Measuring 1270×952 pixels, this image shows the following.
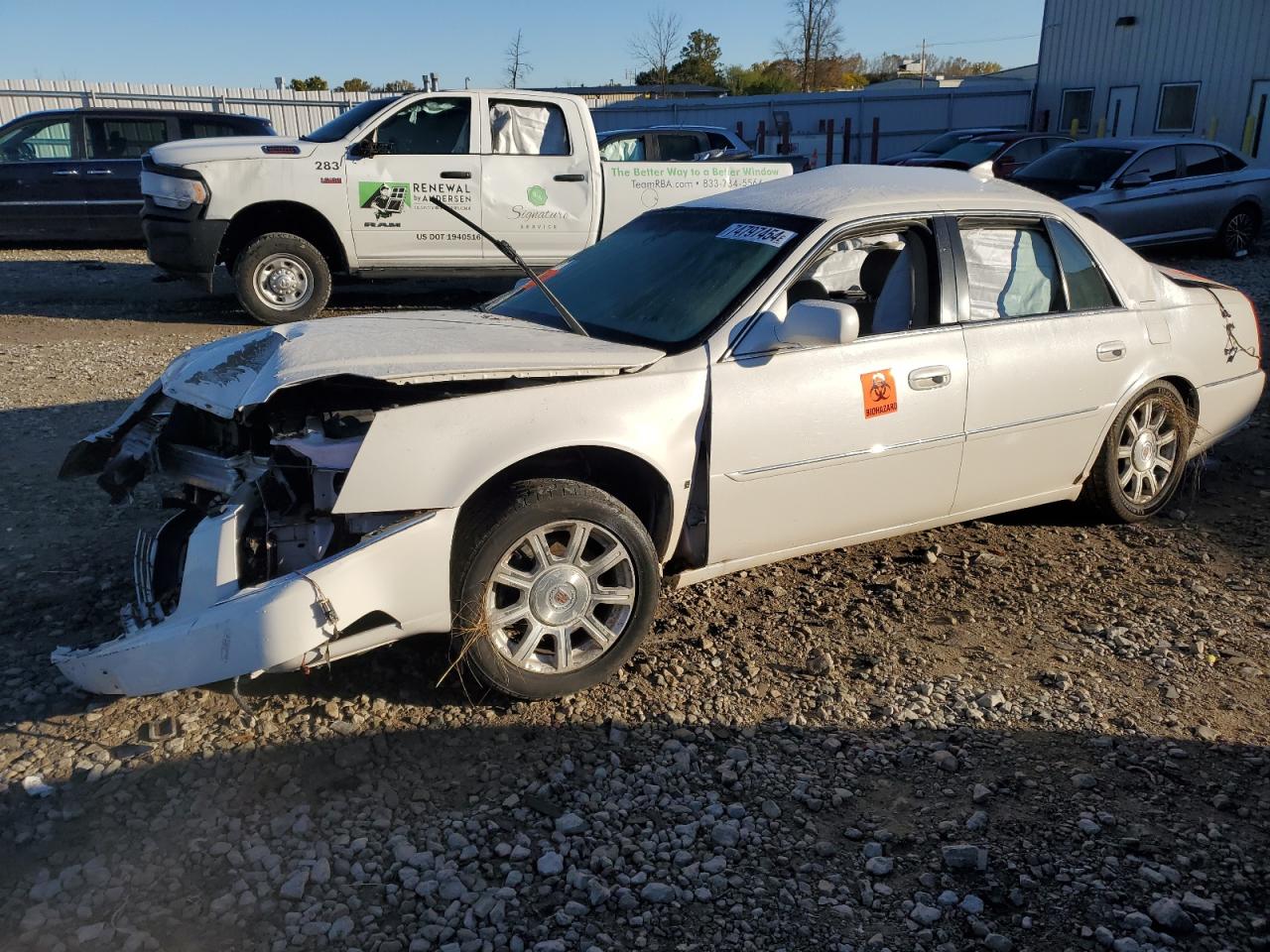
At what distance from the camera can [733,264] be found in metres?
4.36

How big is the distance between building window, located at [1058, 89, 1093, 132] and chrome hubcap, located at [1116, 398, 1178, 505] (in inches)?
948

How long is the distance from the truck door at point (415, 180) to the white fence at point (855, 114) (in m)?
19.6

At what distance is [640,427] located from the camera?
3.80 m

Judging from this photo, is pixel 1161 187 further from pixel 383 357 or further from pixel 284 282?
pixel 383 357

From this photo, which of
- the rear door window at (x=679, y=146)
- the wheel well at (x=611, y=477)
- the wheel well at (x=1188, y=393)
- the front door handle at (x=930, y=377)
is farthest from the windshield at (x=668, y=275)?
the rear door window at (x=679, y=146)

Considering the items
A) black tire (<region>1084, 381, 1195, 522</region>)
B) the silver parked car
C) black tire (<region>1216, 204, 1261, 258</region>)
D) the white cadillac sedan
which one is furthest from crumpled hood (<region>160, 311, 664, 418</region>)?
black tire (<region>1216, 204, 1261, 258</region>)

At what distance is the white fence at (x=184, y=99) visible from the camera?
2292cm

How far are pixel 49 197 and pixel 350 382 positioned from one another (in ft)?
39.6

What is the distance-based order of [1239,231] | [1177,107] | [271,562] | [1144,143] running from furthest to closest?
[1177,107]
[1239,231]
[1144,143]
[271,562]

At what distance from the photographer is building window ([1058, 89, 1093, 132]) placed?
87.7 ft

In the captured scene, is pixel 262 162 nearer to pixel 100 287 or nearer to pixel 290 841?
pixel 100 287

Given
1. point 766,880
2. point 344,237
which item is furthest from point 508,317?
point 344,237

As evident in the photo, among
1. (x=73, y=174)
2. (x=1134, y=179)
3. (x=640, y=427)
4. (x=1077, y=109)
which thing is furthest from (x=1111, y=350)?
(x=1077, y=109)

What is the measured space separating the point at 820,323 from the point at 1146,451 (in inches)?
92.3
